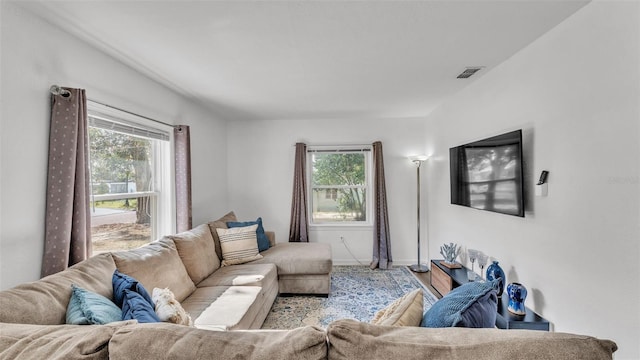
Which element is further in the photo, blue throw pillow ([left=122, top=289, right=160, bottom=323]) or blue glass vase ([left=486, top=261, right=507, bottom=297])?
blue glass vase ([left=486, top=261, right=507, bottom=297])

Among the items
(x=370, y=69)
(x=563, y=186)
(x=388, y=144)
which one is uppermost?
(x=370, y=69)

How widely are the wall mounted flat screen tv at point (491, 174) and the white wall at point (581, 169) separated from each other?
0.10 meters

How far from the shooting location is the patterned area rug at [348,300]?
2786mm

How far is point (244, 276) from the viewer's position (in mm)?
2686

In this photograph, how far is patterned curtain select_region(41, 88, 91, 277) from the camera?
1.69 metres

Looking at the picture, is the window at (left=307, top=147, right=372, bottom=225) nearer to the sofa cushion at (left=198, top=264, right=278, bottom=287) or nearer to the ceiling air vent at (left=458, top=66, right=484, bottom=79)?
the sofa cushion at (left=198, top=264, right=278, bottom=287)

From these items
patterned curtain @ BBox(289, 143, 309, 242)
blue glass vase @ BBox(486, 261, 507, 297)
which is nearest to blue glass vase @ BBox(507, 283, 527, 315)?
blue glass vase @ BBox(486, 261, 507, 297)

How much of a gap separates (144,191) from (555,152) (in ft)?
11.7

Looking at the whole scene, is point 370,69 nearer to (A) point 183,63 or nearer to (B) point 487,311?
(A) point 183,63

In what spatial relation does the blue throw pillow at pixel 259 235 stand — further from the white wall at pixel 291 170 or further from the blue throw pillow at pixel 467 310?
the blue throw pillow at pixel 467 310

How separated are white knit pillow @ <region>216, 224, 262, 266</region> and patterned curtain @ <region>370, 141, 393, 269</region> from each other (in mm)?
1979

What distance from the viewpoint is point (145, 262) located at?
6.48ft

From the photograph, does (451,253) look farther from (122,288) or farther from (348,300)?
(122,288)

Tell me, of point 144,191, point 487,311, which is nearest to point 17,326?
point 487,311
